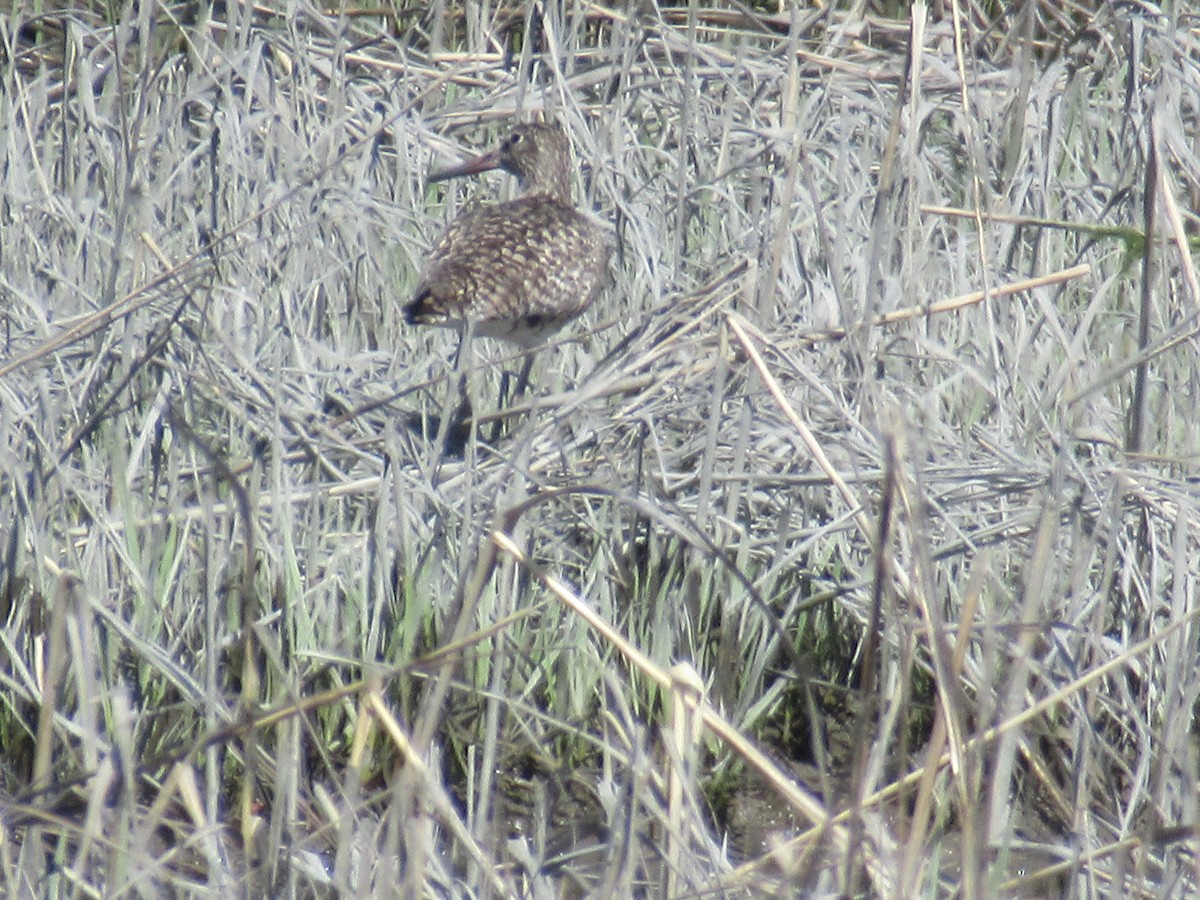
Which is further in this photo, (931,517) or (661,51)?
(661,51)

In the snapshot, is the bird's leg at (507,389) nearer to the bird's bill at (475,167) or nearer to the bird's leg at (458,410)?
the bird's leg at (458,410)

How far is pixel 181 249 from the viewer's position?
4109mm

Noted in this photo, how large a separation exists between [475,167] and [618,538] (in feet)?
6.17

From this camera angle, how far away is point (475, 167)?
455 centimetres

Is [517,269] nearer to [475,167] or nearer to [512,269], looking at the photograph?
[512,269]

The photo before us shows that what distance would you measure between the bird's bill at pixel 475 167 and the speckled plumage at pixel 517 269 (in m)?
0.18

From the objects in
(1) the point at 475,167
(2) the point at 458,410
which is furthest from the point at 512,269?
(1) the point at 475,167

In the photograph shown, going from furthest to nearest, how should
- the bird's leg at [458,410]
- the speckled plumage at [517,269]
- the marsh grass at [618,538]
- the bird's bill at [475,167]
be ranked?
1. the bird's bill at [475,167]
2. the speckled plumage at [517,269]
3. the bird's leg at [458,410]
4. the marsh grass at [618,538]

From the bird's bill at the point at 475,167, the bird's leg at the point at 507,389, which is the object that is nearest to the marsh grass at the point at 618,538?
the bird's leg at the point at 507,389

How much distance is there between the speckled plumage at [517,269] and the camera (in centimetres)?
369

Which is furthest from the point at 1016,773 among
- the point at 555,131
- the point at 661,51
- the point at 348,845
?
the point at 661,51

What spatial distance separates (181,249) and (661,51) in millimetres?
1698

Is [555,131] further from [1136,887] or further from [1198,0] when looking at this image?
[1136,887]

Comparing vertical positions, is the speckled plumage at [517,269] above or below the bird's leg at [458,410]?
above
